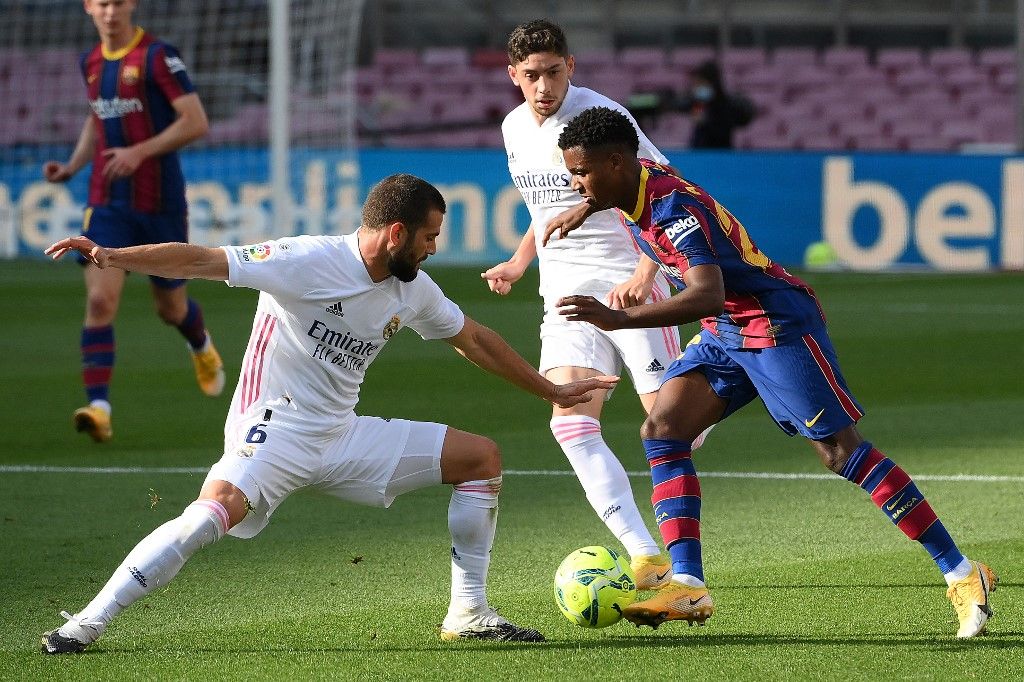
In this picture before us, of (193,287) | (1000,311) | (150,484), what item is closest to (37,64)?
(193,287)

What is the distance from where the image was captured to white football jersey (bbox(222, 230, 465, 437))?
488 centimetres

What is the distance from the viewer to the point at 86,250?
4.63m

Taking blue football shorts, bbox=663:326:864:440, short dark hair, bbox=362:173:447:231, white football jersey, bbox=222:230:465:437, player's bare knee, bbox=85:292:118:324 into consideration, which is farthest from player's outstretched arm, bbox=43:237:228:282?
player's bare knee, bbox=85:292:118:324

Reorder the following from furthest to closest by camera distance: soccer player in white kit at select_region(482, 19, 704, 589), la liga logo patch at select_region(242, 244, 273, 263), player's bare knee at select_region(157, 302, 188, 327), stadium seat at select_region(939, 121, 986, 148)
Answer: stadium seat at select_region(939, 121, 986, 148), player's bare knee at select_region(157, 302, 188, 327), soccer player in white kit at select_region(482, 19, 704, 589), la liga logo patch at select_region(242, 244, 273, 263)

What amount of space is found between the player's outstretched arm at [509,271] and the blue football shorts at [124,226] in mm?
3453

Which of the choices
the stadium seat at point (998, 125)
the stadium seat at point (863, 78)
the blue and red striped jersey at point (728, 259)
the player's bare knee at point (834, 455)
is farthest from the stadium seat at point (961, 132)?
the player's bare knee at point (834, 455)

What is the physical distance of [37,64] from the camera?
82.8ft

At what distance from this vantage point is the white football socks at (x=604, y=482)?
579cm

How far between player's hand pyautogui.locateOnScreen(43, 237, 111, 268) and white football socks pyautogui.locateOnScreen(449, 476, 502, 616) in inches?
51.1

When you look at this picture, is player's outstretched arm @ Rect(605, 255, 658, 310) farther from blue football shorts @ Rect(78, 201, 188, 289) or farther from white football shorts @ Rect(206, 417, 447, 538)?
blue football shorts @ Rect(78, 201, 188, 289)

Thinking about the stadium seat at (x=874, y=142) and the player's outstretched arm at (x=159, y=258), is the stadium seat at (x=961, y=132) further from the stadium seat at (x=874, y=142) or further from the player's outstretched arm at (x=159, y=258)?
the player's outstretched arm at (x=159, y=258)

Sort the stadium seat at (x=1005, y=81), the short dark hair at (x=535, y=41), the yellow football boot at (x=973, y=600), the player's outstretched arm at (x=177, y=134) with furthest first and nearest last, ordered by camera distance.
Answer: the stadium seat at (x=1005, y=81) → the player's outstretched arm at (x=177, y=134) → the short dark hair at (x=535, y=41) → the yellow football boot at (x=973, y=600)

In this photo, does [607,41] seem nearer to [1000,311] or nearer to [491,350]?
[1000,311]

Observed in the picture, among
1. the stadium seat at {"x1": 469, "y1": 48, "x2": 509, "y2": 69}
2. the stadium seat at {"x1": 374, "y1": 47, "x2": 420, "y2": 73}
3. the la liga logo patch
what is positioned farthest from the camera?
the stadium seat at {"x1": 374, "y1": 47, "x2": 420, "y2": 73}
